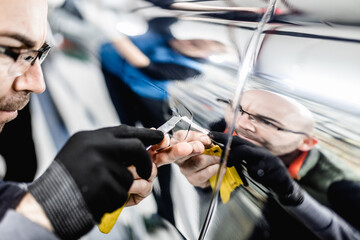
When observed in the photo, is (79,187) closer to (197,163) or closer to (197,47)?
(197,163)

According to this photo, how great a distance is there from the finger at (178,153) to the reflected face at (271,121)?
146mm

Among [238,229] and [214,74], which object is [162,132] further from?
[238,229]

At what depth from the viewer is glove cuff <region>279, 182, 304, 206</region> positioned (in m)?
0.54

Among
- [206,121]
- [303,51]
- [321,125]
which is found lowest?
[206,121]

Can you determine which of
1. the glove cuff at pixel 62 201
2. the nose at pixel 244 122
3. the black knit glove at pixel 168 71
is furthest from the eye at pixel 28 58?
the nose at pixel 244 122

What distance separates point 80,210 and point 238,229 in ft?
1.29

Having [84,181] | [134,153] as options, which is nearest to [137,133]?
[134,153]

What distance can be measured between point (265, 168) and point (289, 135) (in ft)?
0.30

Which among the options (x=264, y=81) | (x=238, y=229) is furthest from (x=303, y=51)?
(x=238, y=229)

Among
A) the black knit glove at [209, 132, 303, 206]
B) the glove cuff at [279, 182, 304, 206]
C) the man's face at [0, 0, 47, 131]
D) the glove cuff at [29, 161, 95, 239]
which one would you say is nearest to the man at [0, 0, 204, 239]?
the glove cuff at [29, 161, 95, 239]

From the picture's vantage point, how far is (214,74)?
0.68m

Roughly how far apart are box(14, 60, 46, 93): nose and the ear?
0.98 m

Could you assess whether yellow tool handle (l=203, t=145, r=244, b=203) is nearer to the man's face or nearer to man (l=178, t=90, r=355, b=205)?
man (l=178, t=90, r=355, b=205)

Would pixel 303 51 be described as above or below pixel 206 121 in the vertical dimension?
above
